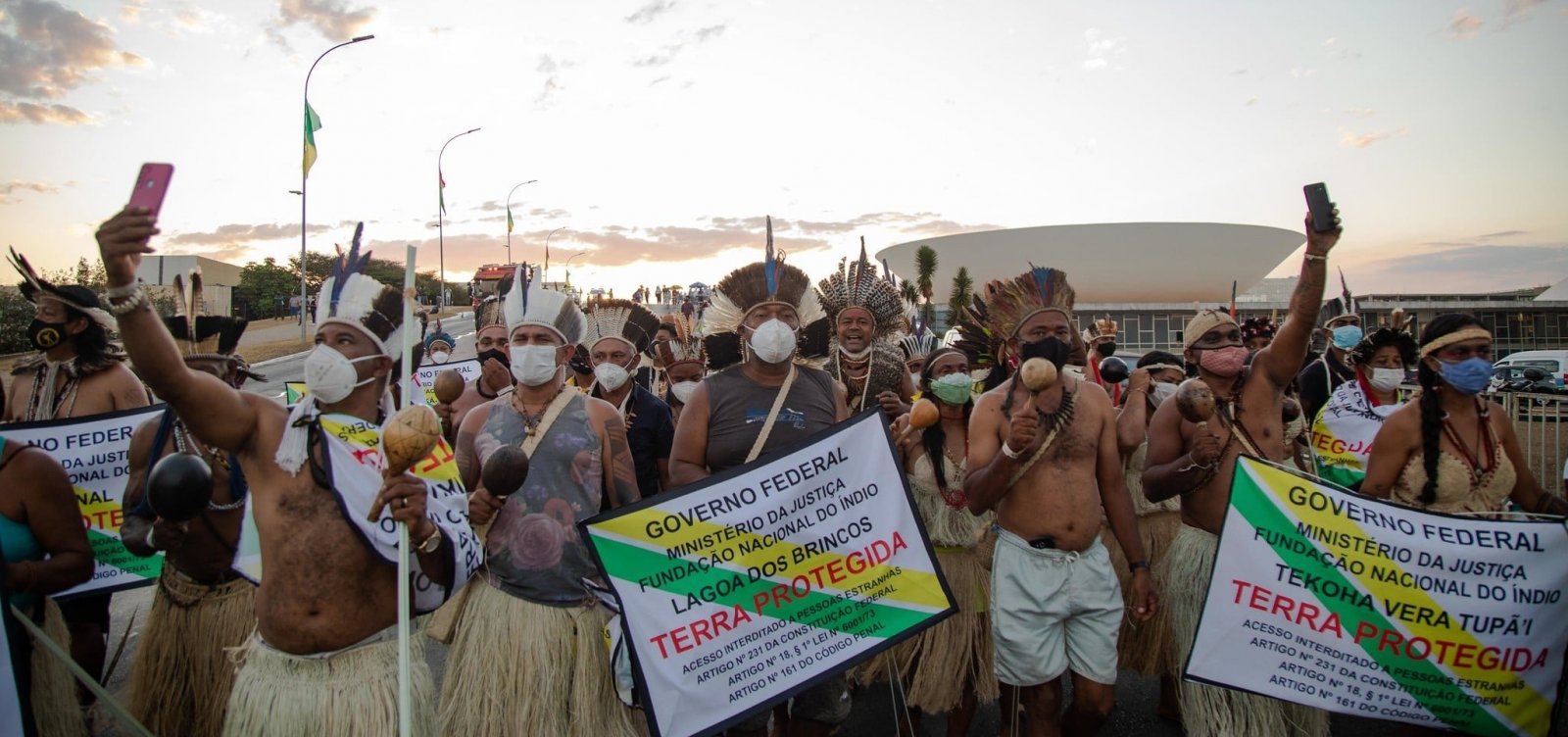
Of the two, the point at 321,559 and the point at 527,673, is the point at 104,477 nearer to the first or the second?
the point at 321,559

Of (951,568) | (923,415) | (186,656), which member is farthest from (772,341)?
(186,656)

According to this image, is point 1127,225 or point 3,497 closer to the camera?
point 3,497

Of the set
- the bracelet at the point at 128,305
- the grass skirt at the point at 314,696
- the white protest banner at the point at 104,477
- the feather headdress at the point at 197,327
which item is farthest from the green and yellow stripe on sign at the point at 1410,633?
the white protest banner at the point at 104,477

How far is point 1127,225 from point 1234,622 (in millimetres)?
91350

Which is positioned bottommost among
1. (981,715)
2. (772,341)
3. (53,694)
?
(981,715)

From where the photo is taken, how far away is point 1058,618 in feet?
12.2

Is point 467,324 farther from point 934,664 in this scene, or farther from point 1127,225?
point 1127,225

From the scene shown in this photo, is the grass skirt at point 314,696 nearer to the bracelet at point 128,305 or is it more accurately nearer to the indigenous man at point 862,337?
the bracelet at point 128,305

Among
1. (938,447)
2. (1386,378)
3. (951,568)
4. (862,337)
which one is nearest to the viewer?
(951,568)

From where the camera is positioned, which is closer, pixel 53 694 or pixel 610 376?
pixel 53 694

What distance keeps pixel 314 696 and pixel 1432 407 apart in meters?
5.01

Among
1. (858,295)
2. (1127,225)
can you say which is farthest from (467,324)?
(1127,225)

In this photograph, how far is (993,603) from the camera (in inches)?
154

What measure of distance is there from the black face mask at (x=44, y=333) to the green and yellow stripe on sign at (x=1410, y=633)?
20.3ft
